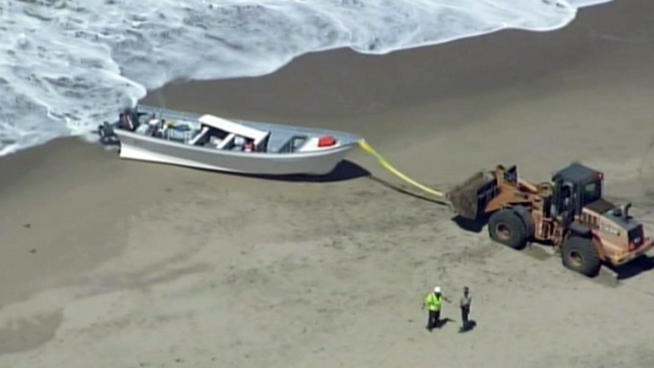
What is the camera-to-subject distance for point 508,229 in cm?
3033

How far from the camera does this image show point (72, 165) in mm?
33281

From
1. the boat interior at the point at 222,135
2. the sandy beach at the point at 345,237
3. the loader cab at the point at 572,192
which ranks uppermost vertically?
the loader cab at the point at 572,192

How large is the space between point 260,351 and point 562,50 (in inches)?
614

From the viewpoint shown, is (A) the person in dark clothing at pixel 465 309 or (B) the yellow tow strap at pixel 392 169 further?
(B) the yellow tow strap at pixel 392 169

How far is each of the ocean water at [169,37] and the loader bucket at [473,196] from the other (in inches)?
323

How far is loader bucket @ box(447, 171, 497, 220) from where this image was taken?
30.7 metres

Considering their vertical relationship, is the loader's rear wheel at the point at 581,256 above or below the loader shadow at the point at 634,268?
above

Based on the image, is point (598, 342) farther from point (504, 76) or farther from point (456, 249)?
point (504, 76)

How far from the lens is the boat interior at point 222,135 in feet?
109

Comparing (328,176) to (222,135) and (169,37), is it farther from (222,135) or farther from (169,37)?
(169,37)

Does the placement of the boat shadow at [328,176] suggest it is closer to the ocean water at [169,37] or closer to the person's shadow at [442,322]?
the ocean water at [169,37]

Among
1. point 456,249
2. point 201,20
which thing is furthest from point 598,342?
point 201,20

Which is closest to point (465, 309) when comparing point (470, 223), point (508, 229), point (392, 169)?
point (508, 229)

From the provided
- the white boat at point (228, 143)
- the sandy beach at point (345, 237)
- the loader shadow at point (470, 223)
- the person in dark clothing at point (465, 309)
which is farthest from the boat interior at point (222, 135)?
the person in dark clothing at point (465, 309)
